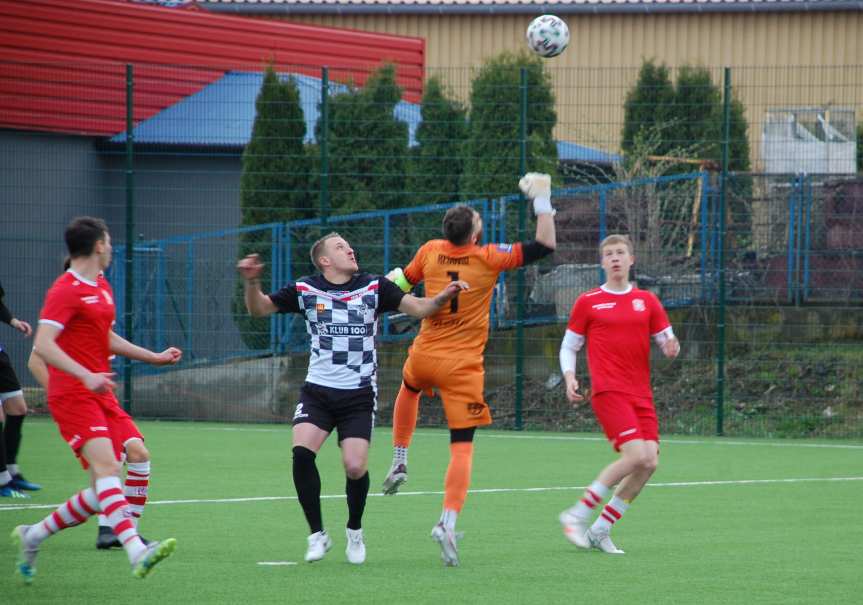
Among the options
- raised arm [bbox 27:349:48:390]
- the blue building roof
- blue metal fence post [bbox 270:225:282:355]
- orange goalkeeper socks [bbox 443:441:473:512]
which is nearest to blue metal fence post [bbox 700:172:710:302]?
the blue building roof

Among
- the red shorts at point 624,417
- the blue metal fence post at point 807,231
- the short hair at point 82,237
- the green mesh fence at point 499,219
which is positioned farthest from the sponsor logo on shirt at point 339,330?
the blue metal fence post at point 807,231

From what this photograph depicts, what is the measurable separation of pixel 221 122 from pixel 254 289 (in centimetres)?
1095

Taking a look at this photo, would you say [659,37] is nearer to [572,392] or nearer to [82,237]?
[572,392]

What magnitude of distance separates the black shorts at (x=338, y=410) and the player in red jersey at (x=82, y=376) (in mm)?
1026

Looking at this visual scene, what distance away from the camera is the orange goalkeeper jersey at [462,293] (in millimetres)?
7707

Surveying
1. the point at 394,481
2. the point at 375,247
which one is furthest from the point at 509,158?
the point at 394,481

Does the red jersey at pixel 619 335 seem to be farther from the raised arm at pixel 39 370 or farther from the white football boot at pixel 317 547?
the raised arm at pixel 39 370

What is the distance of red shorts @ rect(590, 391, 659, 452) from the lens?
7.74 metres

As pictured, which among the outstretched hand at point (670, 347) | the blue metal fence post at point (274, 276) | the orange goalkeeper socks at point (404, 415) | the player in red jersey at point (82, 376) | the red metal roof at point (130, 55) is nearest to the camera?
the player in red jersey at point (82, 376)

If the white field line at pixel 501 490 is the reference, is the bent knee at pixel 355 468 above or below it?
above

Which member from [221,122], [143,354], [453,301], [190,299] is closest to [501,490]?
[453,301]

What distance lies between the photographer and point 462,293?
7703 mm

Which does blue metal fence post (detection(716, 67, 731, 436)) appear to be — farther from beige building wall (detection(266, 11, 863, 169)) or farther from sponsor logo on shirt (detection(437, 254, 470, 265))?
beige building wall (detection(266, 11, 863, 169))

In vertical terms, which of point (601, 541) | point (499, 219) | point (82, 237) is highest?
point (499, 219)
